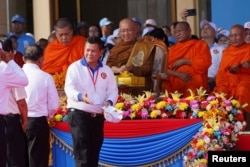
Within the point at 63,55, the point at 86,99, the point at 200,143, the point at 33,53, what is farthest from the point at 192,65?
the point at 86,99

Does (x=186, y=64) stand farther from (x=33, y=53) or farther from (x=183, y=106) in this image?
(x=33, y=53)

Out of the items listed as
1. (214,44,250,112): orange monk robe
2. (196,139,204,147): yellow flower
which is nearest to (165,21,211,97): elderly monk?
(214,44,250,112): orange monk robe

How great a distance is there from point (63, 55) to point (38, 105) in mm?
2145

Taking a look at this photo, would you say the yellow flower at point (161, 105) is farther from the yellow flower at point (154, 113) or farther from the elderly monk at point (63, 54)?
the elderly monk at point (63, 54)

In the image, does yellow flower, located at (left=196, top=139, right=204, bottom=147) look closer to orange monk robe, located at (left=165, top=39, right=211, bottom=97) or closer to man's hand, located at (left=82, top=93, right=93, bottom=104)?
man's hand, located at (left=82, top=93, right=93, bottom=104)

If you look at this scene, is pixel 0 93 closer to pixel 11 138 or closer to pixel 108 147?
pixel 11 138

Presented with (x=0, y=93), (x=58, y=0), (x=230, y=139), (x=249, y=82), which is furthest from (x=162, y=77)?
(x=58, y=0)

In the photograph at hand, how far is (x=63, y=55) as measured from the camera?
1172 centimetres

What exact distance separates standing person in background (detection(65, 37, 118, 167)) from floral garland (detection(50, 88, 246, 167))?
905mm

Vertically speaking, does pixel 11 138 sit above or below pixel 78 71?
below

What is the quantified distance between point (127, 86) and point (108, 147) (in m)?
1.13

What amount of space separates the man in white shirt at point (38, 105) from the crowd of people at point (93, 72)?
1 cm

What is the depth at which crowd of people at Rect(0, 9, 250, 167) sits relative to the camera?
8.88 metres

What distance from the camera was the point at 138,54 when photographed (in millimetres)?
11109
